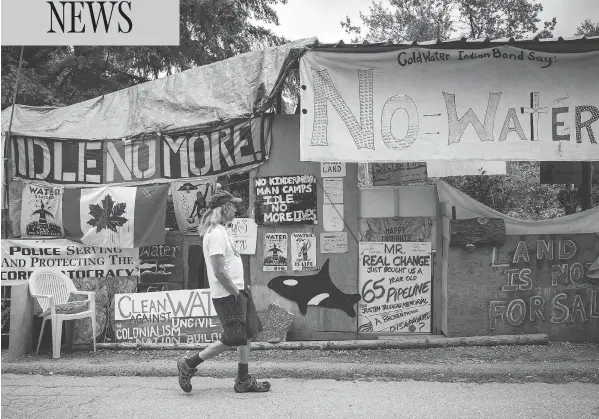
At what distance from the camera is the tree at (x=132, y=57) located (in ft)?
53.0

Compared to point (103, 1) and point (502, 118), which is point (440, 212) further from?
point (103, 1)

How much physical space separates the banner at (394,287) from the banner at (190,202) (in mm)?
2081

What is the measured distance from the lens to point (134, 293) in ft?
26.2

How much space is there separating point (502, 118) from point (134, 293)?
15.7ft

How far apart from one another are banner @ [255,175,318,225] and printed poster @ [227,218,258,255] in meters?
0.21

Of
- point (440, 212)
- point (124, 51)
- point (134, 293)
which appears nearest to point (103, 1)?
point (134, 293)

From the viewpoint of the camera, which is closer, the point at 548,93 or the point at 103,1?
the point at 103,1

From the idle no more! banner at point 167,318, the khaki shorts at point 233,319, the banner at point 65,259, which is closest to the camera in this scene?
the khaki shorts at point 233,319

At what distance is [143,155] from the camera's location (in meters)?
→ 8.34

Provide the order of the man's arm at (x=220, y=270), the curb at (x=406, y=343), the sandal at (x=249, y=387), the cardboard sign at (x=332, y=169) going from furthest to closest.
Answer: the cardboard sign at (x=332, y=169)
the curb at (x=406, y=343)
the sandal at (x=249, y=387)
the man's arm at (x=220, y=270)

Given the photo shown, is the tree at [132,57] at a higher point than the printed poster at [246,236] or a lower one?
higher

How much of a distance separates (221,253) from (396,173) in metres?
4.32

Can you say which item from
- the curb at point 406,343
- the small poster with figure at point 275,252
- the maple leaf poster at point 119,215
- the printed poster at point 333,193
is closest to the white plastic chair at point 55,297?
the maple leaf poster at point 119,215

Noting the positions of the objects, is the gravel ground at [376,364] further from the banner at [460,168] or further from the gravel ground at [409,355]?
the banner at [460,168]
